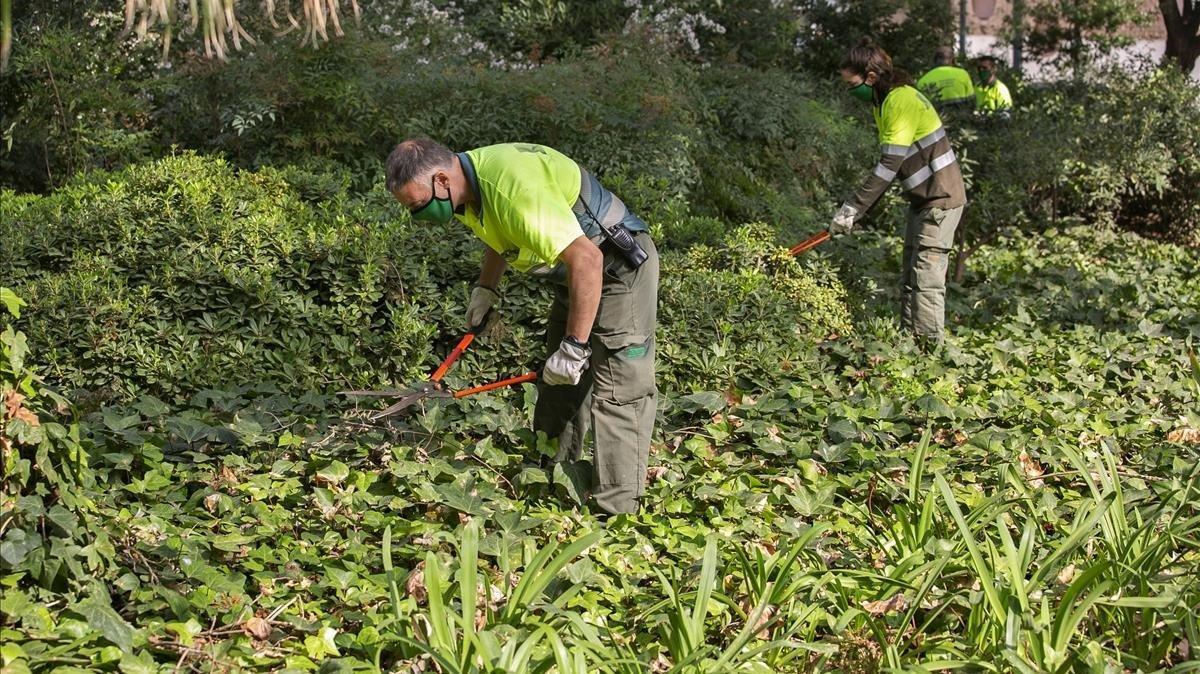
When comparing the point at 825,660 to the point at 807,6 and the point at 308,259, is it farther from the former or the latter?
the point at 807,6

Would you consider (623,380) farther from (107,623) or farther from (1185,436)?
(1185,436)

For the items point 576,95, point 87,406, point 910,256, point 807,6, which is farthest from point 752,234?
point 807,6

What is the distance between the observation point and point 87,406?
17.9ft

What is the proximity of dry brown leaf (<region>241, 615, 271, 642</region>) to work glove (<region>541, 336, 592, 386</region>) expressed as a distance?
4.34ft

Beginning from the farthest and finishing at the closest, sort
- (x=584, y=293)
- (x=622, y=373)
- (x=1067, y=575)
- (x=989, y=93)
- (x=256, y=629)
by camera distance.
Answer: (x=989, y=93) < (x=622, y=373) < (x=584, y=293) < (x=1067, y=575) < (x=256, y=629)

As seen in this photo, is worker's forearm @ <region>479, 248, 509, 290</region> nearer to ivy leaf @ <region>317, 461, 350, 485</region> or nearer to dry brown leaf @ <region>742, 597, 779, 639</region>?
ivy leaf @ <region>317, 461, 350, 485</region>

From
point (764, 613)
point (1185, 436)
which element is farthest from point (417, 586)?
point (1185, 436)

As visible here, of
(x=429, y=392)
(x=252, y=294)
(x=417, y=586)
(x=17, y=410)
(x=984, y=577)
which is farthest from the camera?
(x=252, y=294)

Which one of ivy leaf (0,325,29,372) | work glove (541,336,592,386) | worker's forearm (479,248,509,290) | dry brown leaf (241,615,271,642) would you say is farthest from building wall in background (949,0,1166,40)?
ivy leaf (0,325,29,372)

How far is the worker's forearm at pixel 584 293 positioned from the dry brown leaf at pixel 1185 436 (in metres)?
3.02

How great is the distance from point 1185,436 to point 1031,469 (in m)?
0.95

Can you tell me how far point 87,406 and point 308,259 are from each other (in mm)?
1266

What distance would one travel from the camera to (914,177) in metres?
6.85

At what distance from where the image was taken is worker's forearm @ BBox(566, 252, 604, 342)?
4.01m
